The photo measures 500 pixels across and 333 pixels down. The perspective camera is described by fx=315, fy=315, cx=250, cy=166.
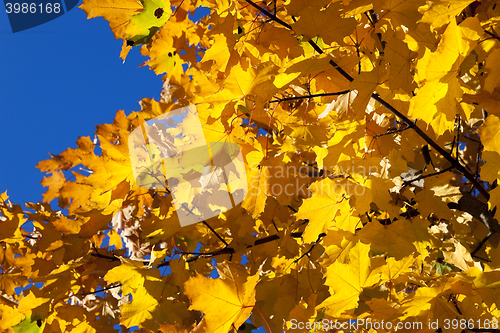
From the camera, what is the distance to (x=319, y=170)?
1.77 meters

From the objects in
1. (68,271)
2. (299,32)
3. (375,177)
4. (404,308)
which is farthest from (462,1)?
(68,271)

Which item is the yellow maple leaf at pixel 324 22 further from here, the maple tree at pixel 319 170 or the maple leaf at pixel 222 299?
the maple leaf at pixel 222 299

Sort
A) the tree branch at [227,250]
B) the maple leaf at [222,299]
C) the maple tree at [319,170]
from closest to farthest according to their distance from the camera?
the maple tree at [319,170], the maple leaf at [222,299], the tree branch at [227,250]

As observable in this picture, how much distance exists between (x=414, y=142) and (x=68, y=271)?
2.10 meters

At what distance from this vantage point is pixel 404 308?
1.04 metres

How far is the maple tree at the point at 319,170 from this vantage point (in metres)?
1.08

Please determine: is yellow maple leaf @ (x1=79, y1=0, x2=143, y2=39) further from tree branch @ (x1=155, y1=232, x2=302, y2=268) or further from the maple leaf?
tree branch @ (x1=155, y1=232, x2=302, y2=268)

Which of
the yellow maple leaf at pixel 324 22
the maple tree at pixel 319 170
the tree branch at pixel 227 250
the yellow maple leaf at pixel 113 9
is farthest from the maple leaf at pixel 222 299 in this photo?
the yellow maple leaf at pixel 113 9

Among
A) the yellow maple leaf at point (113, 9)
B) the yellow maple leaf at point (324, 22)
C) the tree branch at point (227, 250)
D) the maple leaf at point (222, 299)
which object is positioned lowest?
the tree branch at point (227, 250)

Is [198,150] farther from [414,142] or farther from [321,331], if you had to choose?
[414,142]

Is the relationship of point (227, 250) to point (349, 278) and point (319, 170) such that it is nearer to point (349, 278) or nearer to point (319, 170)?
point (319, 170)

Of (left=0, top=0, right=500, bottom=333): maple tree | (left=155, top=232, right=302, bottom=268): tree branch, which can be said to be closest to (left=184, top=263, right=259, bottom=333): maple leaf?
(left=0, top=0, right=500, bottom=333): maple tree

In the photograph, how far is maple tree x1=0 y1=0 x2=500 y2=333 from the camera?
1081mm

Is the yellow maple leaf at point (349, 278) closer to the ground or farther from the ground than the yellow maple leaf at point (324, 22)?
closer to the ground
